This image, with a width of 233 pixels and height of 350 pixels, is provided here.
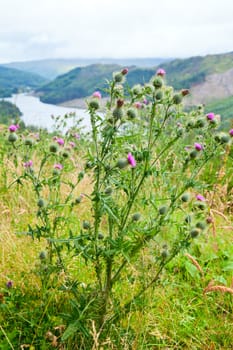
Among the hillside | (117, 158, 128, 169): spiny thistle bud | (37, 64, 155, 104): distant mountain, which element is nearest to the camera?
(117, 158, 128, 169): spiny thistle bud

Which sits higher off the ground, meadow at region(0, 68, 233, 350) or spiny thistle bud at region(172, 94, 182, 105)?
spiny thistle bud at region(172, 94, 182, 105)

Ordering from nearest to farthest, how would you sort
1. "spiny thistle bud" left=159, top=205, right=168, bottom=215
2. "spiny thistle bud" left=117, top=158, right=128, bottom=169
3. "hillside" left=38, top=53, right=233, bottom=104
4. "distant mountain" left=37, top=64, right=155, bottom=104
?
"spiny thistle bud" left=117, top=158, right=128, bottom=169, "spiny thistle bud" left=159, top=205, right=168, bottom=215, "hillside" left=38, top=53, right=233, bottom=104, "distant mountain" left=37, top=64, right=155, bottom=104

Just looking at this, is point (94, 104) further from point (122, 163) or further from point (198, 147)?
point (198, 147)

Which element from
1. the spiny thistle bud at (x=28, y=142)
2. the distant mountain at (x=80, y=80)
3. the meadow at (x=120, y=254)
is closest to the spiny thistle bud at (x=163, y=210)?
the meadow at (x=120, y=254)

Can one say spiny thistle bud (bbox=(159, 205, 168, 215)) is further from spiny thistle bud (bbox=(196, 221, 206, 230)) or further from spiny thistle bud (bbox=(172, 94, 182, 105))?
spiny thistle bud (bbox=(172, 94, 182, 105))

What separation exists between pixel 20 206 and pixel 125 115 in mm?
2530

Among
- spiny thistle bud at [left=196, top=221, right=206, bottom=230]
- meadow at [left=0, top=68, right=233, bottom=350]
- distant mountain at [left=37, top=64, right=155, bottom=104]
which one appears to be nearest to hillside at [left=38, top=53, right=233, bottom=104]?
distant mountain at [left=37, top=64, right=155, bottom=104]

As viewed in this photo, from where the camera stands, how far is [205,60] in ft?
415

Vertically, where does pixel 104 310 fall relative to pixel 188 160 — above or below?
below

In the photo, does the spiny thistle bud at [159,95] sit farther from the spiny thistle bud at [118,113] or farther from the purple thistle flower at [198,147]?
the purple thistle flower at [198,147]

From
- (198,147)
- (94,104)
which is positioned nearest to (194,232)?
(198,147)

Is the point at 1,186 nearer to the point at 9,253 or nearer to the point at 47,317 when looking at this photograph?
the point at 9,253

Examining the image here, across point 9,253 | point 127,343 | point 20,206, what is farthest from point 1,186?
point 127,343

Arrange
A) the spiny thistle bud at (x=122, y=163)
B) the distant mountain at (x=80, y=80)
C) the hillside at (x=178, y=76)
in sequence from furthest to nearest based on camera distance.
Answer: the distant mountain at (x=80, y=80)
the hillside at (x=178, y=76)
the spiny thistle bud at (x=122, y=163)
